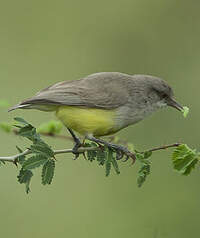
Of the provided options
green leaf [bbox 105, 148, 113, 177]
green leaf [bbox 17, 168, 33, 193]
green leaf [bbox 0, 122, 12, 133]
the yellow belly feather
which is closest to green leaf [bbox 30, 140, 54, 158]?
green leaf [bbox 17, 168, 33, 193]

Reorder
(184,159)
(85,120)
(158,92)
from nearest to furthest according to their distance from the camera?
(184,159)
(85,120)
(158,92)

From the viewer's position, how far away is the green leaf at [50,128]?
5.02m

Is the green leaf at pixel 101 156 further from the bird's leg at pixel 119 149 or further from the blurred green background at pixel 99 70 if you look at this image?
the blurred green background at pixel 99 70

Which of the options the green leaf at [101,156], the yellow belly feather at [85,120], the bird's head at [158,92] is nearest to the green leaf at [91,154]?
the green leaf at [101,156]

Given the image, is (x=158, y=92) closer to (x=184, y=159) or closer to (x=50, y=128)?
(x=50, y=128)

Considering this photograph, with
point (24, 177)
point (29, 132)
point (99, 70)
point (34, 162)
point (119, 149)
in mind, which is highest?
point (29, 132)

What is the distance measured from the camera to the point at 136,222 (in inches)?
286

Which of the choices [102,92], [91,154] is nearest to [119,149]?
[91,154]

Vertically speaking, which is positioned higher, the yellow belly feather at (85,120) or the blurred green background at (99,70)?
the yellow belly feather at (85,120)

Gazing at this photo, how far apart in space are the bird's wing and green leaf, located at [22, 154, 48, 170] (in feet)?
3.16

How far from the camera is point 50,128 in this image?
16.5 feet

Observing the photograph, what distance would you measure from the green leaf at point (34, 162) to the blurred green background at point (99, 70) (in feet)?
7.55

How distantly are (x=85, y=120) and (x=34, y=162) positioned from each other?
4.03 feet

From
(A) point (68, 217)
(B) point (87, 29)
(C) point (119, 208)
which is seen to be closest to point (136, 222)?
→ (C) point (119, 208)
